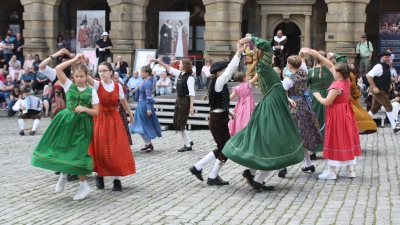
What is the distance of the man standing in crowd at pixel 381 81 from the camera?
15.0 metres

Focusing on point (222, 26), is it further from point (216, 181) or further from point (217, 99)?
point (216, 181)

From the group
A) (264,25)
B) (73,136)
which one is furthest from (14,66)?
(73,136)

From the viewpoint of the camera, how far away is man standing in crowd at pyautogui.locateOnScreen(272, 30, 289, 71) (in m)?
23.8

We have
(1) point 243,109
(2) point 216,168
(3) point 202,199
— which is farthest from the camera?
(1) point 243,109

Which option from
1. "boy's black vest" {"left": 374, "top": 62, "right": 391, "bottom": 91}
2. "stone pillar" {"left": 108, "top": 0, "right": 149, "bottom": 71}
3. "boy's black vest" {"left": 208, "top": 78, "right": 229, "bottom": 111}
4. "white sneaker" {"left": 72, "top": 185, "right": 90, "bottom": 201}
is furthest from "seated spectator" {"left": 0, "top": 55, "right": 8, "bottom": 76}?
"white sneaker" {"left": 72, "top": 185, "right": 90, "bottom": 201}

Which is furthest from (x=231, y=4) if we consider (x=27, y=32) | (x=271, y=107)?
(x=271, y=107)

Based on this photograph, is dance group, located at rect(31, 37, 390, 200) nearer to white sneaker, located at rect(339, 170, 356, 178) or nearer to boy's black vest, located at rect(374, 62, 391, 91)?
white sneaker, located at rect(339, 170, 356, 178)

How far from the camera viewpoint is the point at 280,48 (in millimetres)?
23672

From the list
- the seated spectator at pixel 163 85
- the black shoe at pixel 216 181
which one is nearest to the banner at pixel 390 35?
the seated spectator at pixel 163 85

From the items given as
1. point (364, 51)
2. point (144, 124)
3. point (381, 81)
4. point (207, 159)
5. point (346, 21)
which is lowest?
point (207, 159)

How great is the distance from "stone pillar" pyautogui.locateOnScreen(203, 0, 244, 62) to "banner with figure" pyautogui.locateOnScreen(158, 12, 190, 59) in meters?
0.74

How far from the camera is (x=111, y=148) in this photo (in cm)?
934

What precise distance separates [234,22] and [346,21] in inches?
147

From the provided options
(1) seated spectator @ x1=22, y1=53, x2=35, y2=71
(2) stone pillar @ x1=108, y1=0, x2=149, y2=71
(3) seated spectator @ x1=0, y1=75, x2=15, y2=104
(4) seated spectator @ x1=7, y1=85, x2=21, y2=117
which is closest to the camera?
(4) seated spectator @ x1=7, y1=85, x2=21, y2=117
